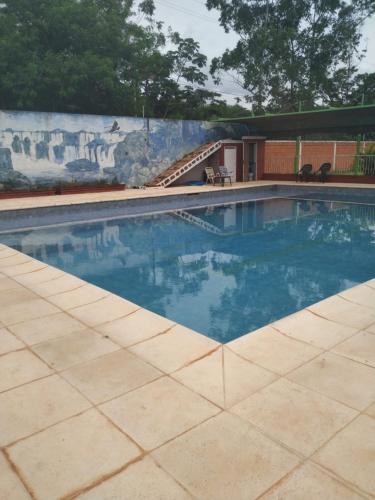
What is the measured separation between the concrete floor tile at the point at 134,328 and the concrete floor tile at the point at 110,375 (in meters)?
0.29

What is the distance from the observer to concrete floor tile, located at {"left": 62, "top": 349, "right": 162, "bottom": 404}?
2689 millimetres

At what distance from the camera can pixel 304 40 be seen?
91.6 feet

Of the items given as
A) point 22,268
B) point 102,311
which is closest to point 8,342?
point 102,311

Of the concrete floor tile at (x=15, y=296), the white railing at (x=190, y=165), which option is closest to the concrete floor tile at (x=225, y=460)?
the concrete floor tile at (x=15, y=296)

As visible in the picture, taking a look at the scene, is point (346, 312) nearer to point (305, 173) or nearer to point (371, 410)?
point (371, 410)

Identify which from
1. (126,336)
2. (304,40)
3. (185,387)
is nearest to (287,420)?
(185,387)

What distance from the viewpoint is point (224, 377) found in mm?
2840

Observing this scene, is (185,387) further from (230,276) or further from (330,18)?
(330,18)

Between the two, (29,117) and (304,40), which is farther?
(304,40)

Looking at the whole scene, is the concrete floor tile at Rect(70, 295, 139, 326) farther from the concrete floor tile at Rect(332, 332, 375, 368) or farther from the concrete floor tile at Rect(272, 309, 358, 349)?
the concrete floor tile at Rect(332, 332, 375, 368)

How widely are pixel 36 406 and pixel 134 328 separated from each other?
4.17ft

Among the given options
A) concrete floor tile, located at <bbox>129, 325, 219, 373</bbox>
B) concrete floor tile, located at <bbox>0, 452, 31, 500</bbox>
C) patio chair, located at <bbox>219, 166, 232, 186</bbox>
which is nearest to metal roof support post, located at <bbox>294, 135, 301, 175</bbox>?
patio chair, located at <bbox>219, 166, 232, 186</bbox>

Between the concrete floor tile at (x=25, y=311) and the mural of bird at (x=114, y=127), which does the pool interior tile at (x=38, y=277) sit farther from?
the mural of bird at (x=114, y=127)

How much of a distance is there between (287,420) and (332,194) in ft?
47.9
